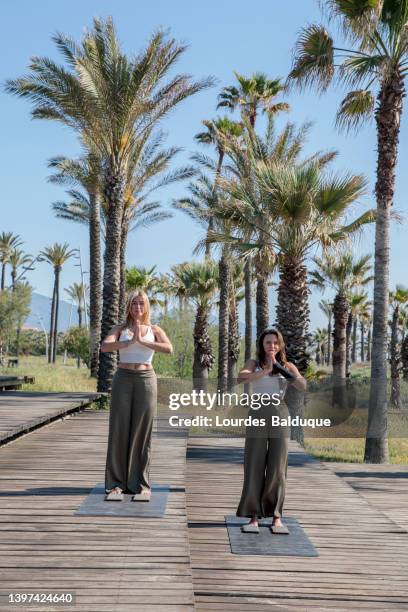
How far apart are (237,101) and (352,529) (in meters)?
32.3

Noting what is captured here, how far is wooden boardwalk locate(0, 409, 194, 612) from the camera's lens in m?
4.53

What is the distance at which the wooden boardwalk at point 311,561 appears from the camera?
17.5 ft

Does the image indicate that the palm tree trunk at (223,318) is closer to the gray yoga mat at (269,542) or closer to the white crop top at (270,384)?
the gray yoga mat at (269,542)

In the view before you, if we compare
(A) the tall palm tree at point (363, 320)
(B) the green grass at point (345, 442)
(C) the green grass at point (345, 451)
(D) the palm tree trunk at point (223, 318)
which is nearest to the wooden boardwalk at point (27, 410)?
(C) the green grass at point (345, 451)

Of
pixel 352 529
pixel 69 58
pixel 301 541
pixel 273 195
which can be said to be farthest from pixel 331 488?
pixel 69 58

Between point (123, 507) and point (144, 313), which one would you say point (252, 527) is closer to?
point (123, 507)

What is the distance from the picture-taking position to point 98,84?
796 inches

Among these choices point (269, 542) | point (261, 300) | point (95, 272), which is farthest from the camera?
point (95, 272)

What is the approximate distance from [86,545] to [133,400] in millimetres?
1541

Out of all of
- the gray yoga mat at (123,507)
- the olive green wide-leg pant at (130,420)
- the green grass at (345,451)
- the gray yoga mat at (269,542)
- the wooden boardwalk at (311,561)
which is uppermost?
the olive green wide-leg pant at (130,420)

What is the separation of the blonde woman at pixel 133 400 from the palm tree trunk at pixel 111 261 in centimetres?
1456

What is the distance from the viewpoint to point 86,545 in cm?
551

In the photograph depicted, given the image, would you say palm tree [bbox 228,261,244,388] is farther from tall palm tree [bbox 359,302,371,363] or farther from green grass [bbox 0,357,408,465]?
tall palm tree [bbox 359,302,371,363]

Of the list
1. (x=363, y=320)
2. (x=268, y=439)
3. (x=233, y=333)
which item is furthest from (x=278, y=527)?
(x=363, y=320)
